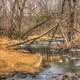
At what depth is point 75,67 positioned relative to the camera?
1662 cm

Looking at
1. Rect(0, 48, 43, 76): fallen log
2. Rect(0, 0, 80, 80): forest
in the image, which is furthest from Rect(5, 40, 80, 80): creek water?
Rect(0, 48, 43, 76): fallen log

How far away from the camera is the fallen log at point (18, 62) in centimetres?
1515

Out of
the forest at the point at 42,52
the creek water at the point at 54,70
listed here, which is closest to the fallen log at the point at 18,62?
the forest at the point at 42,52

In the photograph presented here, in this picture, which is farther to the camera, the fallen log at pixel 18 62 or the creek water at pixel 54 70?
the fallen log at pixel 18 62

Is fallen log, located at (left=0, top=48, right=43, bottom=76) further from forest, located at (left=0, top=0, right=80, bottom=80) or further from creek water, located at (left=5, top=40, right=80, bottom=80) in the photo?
creek water, located at (left=5, top=40, right=80, bottom=80)

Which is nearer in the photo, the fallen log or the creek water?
the creek water

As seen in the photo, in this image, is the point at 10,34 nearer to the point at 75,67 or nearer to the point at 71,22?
the point at 71,22

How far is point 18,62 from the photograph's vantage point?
54.9ft

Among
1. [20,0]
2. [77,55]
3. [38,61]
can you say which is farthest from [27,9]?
[38,61]

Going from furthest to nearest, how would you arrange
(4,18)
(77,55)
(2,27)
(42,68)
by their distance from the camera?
(4,18)
(2,27)
(77,55)
(42,68)

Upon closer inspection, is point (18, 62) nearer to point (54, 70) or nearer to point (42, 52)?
Result: point (54, 70)

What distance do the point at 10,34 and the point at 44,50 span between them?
5.99 meters

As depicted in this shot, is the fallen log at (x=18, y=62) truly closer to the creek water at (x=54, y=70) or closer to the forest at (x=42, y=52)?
the forest at (x=42, y=52)

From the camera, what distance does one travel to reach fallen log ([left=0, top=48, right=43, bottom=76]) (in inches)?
597
